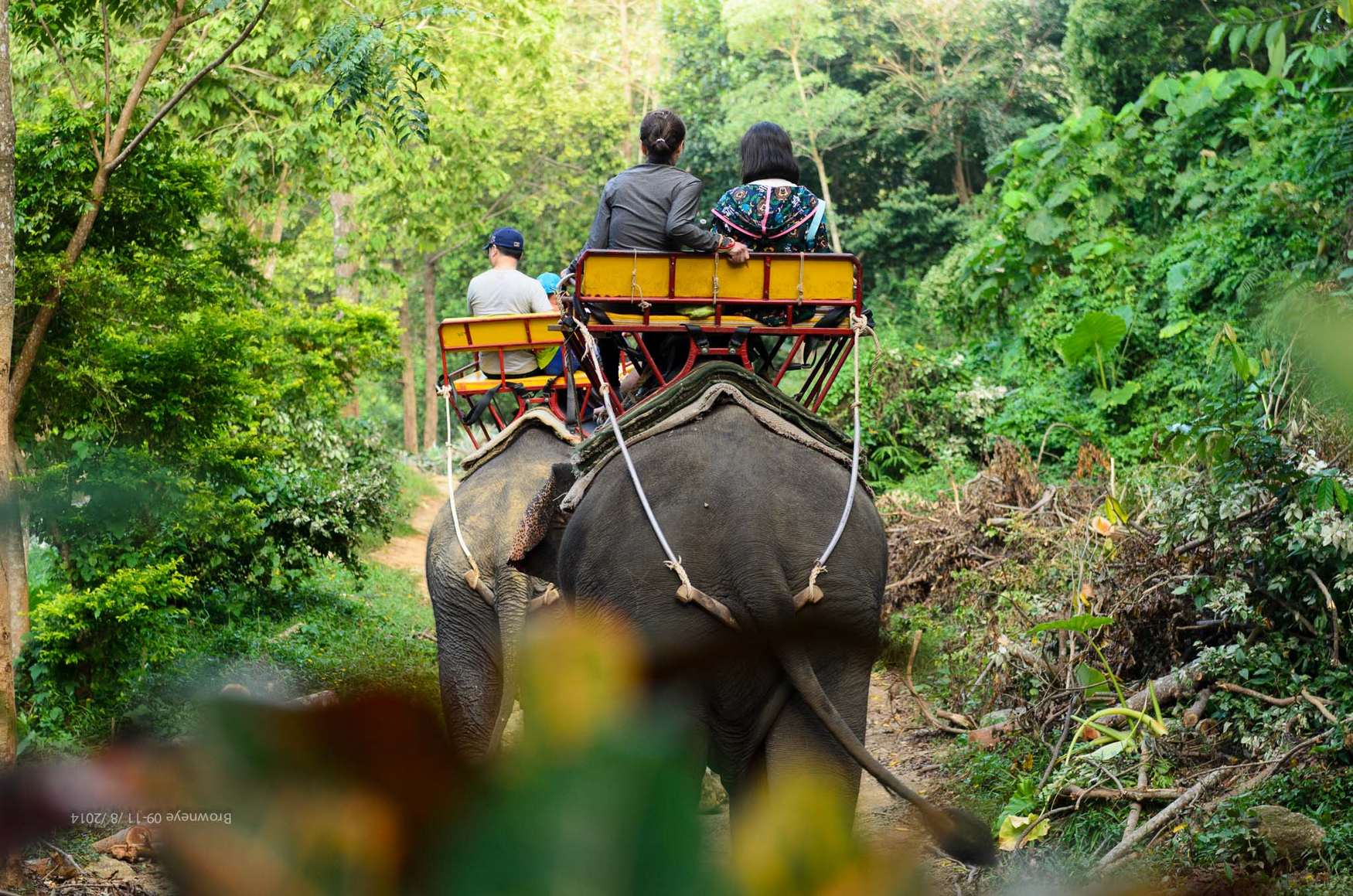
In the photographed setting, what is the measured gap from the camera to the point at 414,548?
19.6 metres

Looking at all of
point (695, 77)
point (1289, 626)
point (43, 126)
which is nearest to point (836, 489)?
point (1289, 626)

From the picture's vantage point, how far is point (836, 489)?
442cm

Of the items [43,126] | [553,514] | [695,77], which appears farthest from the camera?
[695,77]

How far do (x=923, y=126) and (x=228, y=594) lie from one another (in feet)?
61.5

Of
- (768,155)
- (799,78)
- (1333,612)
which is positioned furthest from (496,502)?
(799,78)

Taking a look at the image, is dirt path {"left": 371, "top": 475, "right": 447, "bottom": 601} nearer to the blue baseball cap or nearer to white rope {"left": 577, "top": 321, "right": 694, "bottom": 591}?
the blue baseball cap

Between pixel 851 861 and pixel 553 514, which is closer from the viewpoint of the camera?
pixel 851 861

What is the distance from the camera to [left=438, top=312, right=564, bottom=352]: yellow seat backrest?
7.32m

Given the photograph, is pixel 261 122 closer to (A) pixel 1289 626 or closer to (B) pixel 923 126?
(A) pixel 1289 626

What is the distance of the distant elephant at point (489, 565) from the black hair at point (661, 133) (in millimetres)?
1590

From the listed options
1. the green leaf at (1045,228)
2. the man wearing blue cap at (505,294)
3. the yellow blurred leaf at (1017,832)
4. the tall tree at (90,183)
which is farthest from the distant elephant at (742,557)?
the green leaf at (1045,228)

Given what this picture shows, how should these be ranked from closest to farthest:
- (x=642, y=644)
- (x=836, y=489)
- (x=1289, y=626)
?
1. (x=642, y=644)
2. (x=836, y=489)
3. (x=1289, y=626)

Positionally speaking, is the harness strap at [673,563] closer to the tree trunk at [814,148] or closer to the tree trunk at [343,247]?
the tree trunk at [343,247]

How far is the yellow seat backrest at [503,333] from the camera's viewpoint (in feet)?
24.0
